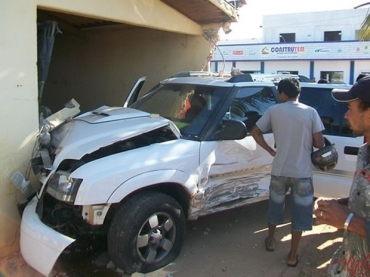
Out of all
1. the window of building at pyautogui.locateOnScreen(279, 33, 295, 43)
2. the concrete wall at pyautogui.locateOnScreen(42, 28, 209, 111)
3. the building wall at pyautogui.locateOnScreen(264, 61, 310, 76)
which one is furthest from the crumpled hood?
the window of building at pyautogui.locateOnScreen(279, 33, 295, 43)

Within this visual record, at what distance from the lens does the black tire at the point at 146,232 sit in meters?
3.64

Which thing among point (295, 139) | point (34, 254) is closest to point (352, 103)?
point (295, 139)

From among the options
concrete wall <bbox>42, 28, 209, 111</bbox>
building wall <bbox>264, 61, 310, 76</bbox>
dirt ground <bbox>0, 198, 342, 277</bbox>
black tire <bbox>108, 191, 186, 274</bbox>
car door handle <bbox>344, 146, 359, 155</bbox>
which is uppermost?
building wall <bbox>264, 61, 310, 76</bbox>

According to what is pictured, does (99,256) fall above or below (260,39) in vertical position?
below

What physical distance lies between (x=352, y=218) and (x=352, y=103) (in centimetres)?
57

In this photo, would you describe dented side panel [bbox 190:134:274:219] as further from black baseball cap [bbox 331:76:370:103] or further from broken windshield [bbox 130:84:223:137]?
black baseball cap [bbox 331:76:370:103]

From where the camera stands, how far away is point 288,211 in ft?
18.5

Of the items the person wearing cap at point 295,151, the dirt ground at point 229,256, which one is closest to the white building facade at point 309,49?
the dirt ground at point 229,256

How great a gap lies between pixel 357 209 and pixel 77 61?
25.6 feet

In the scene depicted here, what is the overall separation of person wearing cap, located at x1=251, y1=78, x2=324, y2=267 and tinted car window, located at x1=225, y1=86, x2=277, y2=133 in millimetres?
607

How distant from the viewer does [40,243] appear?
11.1 ft

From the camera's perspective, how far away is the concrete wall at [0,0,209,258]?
418cm

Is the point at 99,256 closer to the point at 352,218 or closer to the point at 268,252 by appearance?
the point at 268,252

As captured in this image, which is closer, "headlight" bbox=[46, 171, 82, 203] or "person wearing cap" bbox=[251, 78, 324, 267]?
"headlight" bbox=[46, 171, 82, 203]
